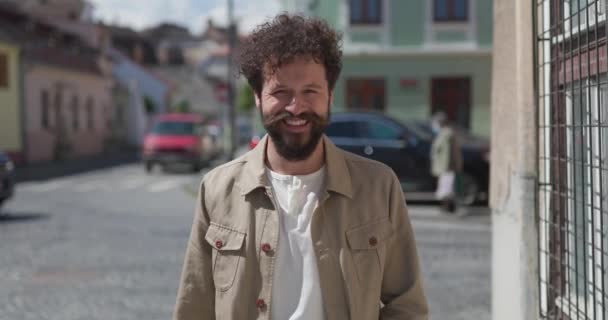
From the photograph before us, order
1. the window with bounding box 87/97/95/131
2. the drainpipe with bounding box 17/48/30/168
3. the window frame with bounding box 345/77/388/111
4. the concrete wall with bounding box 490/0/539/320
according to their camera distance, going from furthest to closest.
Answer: the window with bounding box 87/97/95/131
the drainpipe with bounding box 17/48/30/168
the window frame with bounding box 345/77/388/111
the concrete wall with bounding box 490/0/539/320

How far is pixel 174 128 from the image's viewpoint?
29375mm

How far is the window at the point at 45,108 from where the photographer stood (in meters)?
36.6

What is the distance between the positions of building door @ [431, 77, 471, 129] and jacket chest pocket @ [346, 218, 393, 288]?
24.8 m

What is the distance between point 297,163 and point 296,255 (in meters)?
0.30

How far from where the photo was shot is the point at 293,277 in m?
2.73

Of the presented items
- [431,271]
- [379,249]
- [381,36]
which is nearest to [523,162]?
[379,249]

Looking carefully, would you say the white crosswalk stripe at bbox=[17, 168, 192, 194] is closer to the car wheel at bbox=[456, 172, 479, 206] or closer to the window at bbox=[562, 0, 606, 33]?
the car wheel at bbox=[456, 172, 479, 206]

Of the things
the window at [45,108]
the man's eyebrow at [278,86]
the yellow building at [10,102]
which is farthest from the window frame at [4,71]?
the man's eyebrow at [278,86]

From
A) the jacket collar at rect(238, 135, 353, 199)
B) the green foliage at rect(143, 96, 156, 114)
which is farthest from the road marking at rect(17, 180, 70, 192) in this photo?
the green foliage at rect(143, 96, 156, 114)

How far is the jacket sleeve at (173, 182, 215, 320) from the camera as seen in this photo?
2.86 m

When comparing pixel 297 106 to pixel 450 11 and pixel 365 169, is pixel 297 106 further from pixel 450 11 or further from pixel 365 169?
pixel 450 11

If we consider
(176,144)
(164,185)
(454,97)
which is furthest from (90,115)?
(454,97)

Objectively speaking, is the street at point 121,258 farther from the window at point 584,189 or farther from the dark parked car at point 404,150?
the window at point 584,189

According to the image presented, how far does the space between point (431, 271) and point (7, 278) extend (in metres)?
4.31
